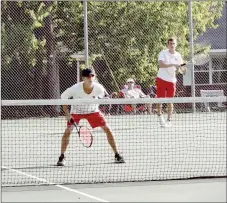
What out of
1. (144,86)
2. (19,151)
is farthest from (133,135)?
(144,86)

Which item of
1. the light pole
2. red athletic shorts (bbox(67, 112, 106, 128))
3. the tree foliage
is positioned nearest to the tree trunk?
the tree foliage

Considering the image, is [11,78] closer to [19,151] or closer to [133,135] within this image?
[133,135]

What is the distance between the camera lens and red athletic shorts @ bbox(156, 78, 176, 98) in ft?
39.5

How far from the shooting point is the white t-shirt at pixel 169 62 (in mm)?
11856

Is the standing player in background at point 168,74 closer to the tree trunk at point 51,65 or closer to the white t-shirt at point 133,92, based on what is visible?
the white t-shirt at point 133,92

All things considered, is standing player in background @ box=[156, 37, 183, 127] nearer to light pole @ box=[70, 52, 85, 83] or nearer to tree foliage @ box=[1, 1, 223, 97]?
tree foliage @ box=[1, 1, 223, 97]

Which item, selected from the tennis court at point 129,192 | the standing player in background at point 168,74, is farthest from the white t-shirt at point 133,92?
the tennis court at point 129,192

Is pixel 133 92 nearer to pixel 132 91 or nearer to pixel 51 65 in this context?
pixel 132 91

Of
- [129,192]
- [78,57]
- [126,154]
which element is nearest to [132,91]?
[78,57]

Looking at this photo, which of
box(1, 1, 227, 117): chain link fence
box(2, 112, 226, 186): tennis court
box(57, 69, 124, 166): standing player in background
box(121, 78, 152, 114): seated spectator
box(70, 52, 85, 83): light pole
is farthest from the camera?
box(70, 52, 85, 83): light pole

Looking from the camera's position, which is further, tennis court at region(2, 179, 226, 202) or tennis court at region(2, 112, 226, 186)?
tennis court at region(2, 112, 226, 186)

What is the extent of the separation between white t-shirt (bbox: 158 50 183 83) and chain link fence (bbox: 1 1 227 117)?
3.48 m

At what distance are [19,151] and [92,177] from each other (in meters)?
3.07

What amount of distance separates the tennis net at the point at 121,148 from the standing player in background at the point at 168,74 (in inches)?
14.2
